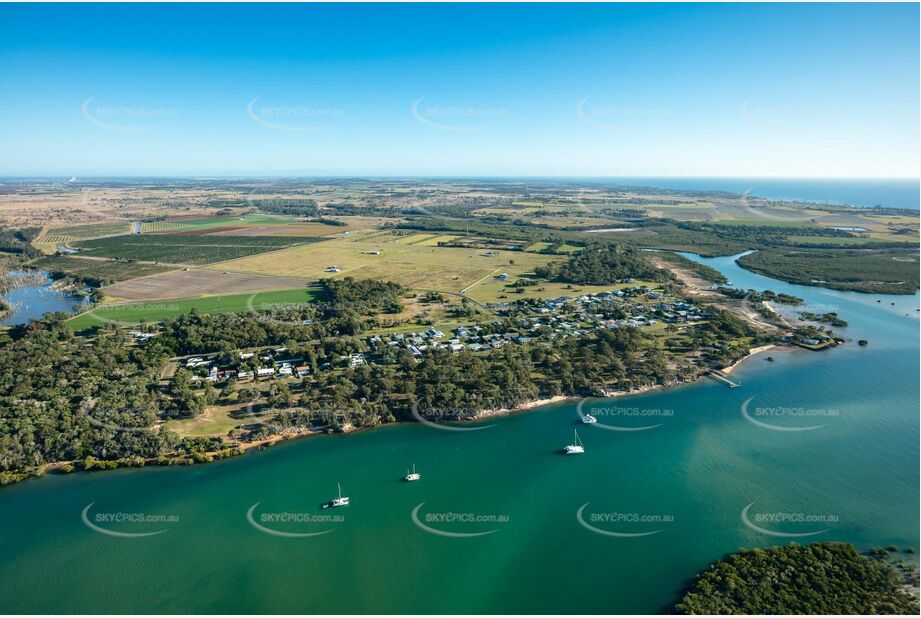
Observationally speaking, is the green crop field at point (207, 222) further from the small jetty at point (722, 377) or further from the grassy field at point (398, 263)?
the small jetty at point (722, 377)

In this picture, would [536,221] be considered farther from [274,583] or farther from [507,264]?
[274,583]

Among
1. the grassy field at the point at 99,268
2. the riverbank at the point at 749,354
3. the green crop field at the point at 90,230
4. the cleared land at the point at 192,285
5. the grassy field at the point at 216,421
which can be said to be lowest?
the grassy field at the point at 216,421

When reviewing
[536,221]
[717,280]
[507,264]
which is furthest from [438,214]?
[717,280]

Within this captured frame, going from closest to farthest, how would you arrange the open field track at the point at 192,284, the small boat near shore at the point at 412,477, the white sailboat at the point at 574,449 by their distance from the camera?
the small boat near shore at the point at 412,477 → the white sailboat at the point at 574,449 → the open field track at the point at 192,284

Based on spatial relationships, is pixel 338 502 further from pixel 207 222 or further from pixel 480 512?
pixel 207 222

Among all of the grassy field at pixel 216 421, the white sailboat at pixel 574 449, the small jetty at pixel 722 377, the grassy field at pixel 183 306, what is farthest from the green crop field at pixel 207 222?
the small jetty at pixel 722 377

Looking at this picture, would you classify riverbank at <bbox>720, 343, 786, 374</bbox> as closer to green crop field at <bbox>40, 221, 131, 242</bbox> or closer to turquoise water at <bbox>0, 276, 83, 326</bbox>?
turquoise water at <bbox>0, 276, 83, 326</bbox>

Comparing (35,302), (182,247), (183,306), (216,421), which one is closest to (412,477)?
(216,421)
